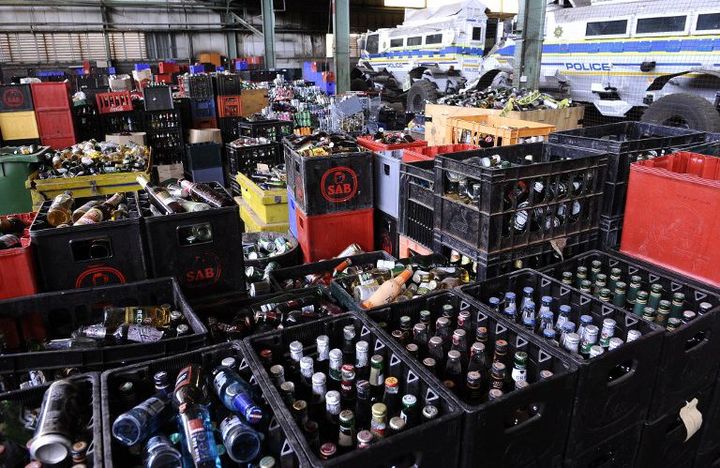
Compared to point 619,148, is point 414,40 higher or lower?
higher

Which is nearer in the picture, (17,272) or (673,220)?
(17,272)

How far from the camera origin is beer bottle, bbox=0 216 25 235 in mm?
2746

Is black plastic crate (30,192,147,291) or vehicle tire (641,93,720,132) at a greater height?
vehicle tire (641,93,720,132)

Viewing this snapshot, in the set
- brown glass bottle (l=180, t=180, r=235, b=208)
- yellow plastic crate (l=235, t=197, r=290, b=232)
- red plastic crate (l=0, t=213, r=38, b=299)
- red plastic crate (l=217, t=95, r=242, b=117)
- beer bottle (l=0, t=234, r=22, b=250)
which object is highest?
red plastic crate (l=217, t=95, r=242, b=117)

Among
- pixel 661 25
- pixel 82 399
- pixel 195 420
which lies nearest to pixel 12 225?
pixel 82 399

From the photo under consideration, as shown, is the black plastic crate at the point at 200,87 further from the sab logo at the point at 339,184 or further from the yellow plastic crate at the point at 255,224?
the sab logo at the point at 339,184

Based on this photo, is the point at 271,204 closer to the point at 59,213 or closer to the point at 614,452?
the point at 59,213

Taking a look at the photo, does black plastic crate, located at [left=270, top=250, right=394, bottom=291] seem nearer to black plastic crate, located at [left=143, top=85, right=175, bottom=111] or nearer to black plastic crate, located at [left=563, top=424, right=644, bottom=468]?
black plastic crate, located at [left=563, top=424, right=644, bottom=468]

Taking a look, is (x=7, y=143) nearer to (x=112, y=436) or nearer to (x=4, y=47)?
(x=112, y=436)

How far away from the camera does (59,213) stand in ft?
8.87

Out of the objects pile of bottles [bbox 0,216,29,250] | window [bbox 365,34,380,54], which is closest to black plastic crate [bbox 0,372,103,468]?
pile of bottles [bbox 0,216,29,250]

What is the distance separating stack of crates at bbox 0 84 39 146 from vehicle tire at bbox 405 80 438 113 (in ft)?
28.1

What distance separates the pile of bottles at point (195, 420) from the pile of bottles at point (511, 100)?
624cm

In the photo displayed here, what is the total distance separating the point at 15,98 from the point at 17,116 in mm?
257
